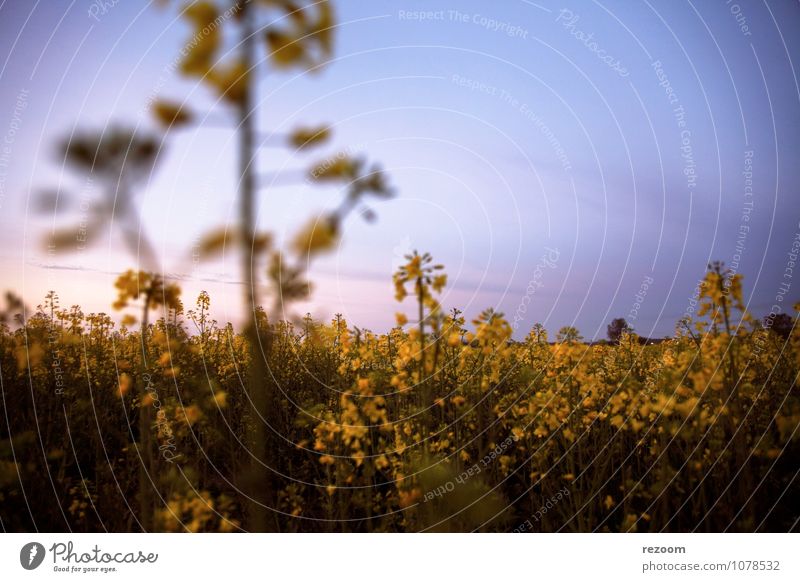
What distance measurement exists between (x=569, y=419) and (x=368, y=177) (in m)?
2.07

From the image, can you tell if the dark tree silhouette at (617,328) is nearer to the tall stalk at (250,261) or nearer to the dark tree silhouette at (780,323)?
the dark tree silhouette at (780,323)

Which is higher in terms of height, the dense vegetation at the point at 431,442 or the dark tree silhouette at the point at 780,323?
the dark tree silhouette at the point at 780,323

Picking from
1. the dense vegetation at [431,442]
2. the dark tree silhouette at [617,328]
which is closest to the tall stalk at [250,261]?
the dense vegetation at [431,442]

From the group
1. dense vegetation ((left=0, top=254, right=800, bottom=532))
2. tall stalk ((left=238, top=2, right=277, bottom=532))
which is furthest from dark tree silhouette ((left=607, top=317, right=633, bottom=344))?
tall stalk ((left=238, top=2, right=277, bottom=532))

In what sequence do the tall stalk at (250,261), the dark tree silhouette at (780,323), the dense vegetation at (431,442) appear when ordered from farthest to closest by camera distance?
the dark tree silhouette at (780,323), the dense vegetation at (431,442), the tall stalk at (250,261)

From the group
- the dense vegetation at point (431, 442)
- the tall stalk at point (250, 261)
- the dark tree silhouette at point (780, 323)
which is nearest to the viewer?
the tall stalk at point (250, 261)

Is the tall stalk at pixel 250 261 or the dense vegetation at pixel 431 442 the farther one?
the dense vegetation at pixel 431 442

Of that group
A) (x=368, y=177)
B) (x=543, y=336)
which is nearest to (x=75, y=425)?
(x=368, y=177)

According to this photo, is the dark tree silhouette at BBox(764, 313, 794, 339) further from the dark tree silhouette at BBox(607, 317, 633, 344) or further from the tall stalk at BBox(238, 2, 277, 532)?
the tall stalk at BBox(238, 2, 277, 532)

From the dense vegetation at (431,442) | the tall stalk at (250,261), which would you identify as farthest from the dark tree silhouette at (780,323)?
the tall stalk at (250,261)

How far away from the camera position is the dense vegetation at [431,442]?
264 centimetres

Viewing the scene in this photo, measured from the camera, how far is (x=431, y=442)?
2.91 meters

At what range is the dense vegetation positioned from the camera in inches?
104
